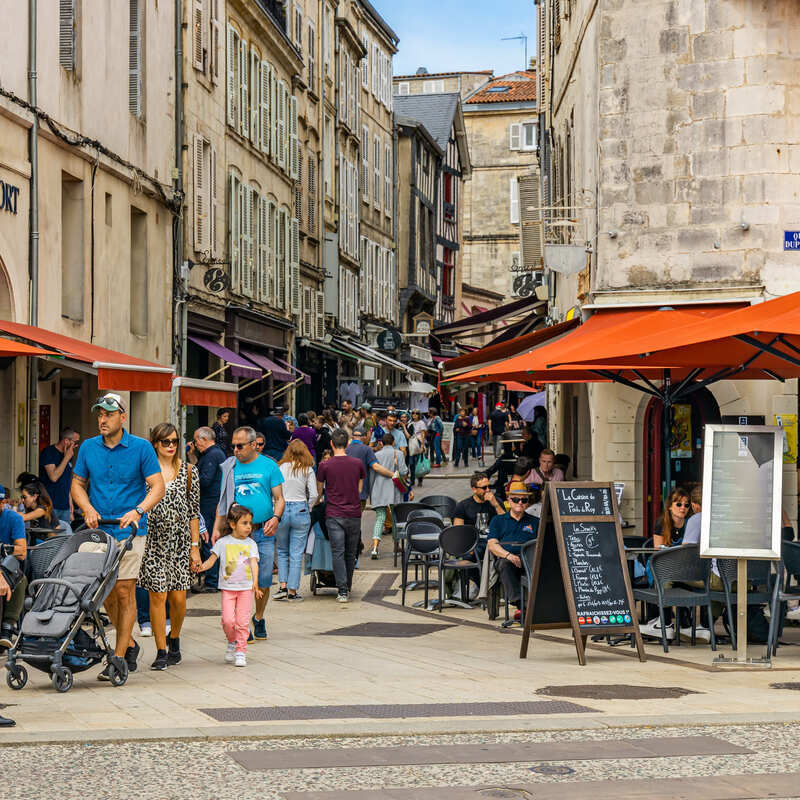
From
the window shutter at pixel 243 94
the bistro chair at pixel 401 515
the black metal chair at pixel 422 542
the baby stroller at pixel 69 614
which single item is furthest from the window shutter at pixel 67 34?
the baby stroller at pixel 69 614

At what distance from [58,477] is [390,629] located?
4.48m

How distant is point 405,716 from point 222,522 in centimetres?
375

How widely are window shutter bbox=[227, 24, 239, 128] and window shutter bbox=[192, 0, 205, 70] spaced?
198 centimetres

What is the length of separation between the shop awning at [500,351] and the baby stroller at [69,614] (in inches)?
257

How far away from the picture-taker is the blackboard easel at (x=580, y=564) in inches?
435

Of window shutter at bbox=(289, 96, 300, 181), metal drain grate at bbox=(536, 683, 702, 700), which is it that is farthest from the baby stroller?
window shutter at bbox=(289, 96, 300, 181)

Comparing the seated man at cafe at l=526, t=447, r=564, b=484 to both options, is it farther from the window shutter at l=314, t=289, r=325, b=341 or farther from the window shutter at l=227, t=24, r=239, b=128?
the window shutter at l=314, t=289, r=325, b=341

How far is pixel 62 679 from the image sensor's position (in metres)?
9.30

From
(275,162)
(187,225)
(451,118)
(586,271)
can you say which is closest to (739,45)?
(586,271)

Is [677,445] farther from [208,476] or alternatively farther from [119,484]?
[119,484]

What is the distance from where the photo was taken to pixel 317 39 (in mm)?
38125

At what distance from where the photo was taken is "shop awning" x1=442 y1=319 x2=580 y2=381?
15.9 metres

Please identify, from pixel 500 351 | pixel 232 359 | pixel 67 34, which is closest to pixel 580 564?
pixel 500 351

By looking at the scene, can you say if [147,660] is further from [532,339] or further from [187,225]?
[187,225]
